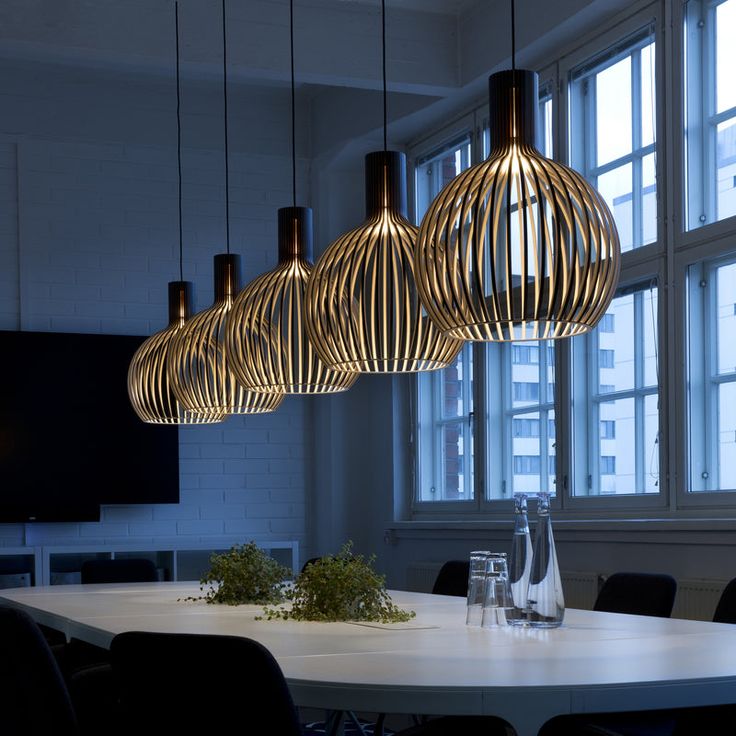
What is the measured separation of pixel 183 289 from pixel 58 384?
2.55 metres

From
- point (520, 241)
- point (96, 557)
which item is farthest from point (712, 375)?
point (96, 557)

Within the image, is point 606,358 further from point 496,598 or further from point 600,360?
point 496,598

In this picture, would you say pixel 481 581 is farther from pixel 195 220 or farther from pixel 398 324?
pixel 195 220

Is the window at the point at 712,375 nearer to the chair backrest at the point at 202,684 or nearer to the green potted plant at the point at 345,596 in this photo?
the green potted plant at the point at 345,596

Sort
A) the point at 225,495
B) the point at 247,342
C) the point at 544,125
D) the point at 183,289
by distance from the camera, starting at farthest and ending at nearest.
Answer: the point at 225,495
the point at 544,125
the point at 183,289
the point at 247,342

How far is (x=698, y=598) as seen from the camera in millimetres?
5027

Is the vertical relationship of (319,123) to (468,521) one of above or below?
above

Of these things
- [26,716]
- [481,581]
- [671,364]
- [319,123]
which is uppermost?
[319,123]

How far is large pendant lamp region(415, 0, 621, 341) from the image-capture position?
2805mm

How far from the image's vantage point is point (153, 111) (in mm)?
8281

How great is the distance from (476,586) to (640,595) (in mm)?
987

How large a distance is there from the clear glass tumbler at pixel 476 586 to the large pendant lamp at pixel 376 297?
0.70 m

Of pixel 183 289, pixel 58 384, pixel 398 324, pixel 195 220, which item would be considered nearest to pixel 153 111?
pixel 195 220

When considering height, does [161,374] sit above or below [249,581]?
above
